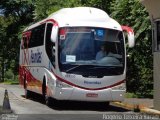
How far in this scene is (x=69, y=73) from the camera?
1867cm

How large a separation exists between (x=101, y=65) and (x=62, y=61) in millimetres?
1434

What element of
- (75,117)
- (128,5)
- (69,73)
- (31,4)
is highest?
(31,4)

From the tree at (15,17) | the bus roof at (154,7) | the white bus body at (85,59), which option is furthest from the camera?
the tree at (15,17)

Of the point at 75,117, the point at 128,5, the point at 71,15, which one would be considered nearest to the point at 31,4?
the point at 128,5

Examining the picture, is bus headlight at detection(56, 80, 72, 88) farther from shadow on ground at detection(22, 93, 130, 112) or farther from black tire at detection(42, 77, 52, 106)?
black tire at detection(42, 77, 52, 106)

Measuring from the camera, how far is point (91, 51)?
18906 millimetres

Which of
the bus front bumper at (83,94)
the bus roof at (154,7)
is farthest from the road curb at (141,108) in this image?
the bus roof at (154,7)

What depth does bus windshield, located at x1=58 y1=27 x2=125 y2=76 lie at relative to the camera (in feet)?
61.6

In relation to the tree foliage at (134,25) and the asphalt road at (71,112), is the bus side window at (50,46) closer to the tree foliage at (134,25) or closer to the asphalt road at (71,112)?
the asphalt road at (71,112)

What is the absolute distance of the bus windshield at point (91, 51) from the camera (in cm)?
1878

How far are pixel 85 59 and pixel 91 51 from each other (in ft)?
1.24

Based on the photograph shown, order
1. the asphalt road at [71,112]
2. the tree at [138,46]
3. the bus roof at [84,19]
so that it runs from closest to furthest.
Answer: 1. the asphalt road at [71,112]
2. the bus roof at [84,19]
3. the tree at [138,46]

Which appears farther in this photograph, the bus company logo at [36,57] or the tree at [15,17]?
the tree at [15,17]

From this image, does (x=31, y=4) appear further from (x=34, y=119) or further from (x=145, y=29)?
(x=34, y=119)
